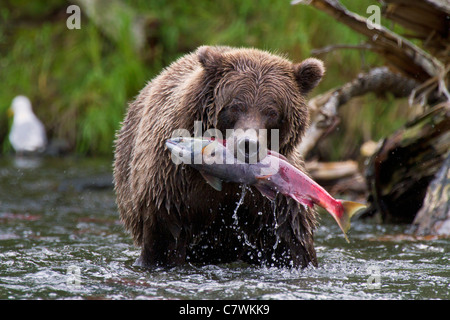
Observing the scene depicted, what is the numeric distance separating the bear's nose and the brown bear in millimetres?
238

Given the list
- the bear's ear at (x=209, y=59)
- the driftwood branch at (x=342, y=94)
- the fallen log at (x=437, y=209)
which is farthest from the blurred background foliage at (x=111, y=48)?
the bear's ear at (x=209, y=59)

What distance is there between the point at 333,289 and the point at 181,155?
4.05 feet

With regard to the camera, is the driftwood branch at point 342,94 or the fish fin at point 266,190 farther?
the driftwood branch at point 342,94

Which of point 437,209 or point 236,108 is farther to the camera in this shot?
point 437,209

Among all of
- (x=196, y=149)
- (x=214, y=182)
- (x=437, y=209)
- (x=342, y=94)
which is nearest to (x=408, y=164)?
(x=437, y=209)

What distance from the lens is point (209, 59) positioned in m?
4.80

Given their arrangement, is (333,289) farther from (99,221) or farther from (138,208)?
(99,221)

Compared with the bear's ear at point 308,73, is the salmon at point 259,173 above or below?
below

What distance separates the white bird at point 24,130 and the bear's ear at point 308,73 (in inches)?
301

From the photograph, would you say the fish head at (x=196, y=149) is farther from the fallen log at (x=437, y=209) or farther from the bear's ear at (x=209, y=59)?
the fallen log at (x=437, y=209)

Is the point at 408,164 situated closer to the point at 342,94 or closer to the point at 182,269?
the point at 342,94

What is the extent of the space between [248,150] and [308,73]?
890mm

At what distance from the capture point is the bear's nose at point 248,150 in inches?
169
